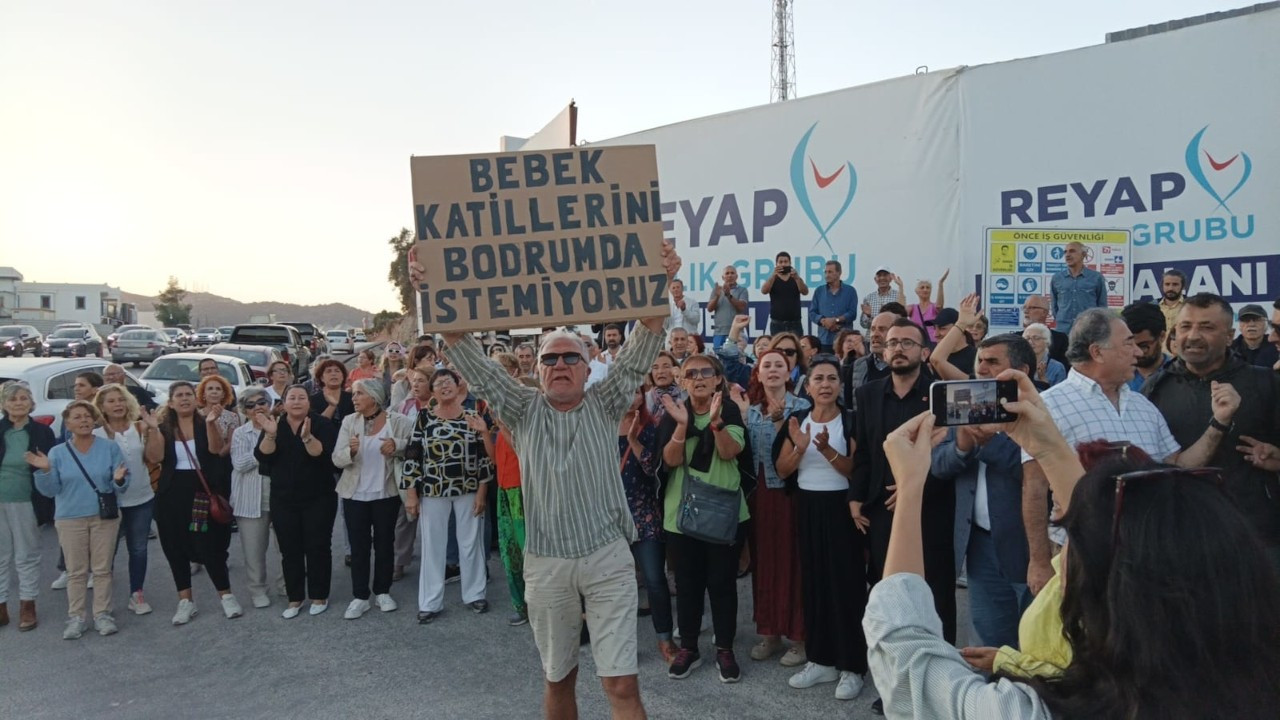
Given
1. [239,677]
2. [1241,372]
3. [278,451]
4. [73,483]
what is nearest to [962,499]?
[1241,372]

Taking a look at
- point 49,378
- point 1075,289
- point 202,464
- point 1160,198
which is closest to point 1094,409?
point 1075,289

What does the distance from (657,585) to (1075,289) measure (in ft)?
21.1

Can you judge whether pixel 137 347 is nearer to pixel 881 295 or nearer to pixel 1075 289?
pixel 881 295

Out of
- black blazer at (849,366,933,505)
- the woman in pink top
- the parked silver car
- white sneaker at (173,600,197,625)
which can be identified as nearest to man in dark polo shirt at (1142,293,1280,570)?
black blazer at (849,366,933,505)

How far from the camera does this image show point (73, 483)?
650 centimetres

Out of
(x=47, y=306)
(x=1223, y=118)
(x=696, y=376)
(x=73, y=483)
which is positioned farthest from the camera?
(x=47, y=306)

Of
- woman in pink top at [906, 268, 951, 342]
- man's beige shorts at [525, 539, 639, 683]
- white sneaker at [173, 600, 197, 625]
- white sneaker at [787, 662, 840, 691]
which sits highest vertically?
woman in pink top at [906, 268, 951, 342]

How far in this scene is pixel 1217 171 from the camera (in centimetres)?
932

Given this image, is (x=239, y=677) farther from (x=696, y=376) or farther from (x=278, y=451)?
(x=696, y=376)

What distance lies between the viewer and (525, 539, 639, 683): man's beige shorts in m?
3.86

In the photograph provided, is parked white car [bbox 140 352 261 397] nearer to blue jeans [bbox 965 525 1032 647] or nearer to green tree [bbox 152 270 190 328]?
blue jeans [bbox 965 525 1032 647]

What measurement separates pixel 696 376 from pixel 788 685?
1962 mm

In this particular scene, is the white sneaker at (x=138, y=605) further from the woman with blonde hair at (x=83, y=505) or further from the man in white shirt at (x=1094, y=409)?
the man in white shirt at (x=1094, y=409)

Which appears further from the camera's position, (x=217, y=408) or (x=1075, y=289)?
(x=1075, y=289)
